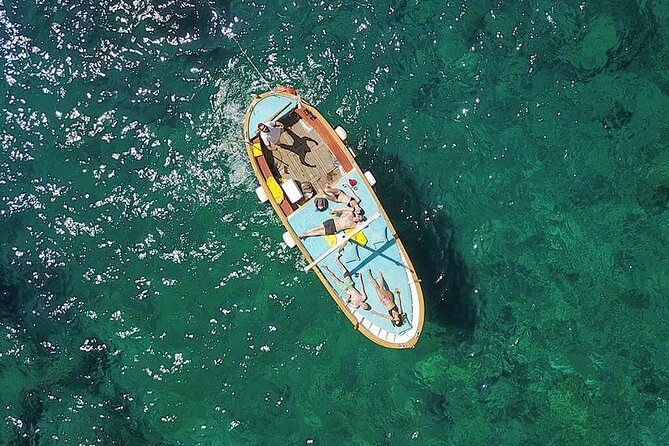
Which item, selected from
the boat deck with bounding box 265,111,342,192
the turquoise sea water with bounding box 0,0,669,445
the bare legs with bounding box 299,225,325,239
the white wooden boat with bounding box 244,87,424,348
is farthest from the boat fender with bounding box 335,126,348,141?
the bare legs with bounding box 299,225,325,239

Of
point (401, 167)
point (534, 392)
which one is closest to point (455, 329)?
point (534, 392)

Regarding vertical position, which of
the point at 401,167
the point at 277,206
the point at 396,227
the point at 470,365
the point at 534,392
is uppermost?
the point at 277,206

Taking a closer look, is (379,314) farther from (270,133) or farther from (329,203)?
(270,133)

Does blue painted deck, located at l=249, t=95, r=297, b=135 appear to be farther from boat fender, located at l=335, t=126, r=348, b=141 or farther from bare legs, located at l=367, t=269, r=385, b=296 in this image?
bare legs, located at l=367, t=269, r=385, b=296

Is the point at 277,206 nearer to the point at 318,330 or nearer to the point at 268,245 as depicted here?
the point at 268,245

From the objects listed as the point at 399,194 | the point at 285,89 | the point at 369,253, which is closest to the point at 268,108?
the point at 285,89
